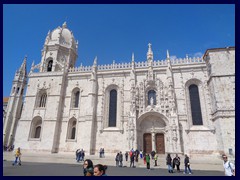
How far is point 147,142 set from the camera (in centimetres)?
2116

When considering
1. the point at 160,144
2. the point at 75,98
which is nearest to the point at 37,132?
the point at 75,98

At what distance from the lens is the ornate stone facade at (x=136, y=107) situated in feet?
62.4

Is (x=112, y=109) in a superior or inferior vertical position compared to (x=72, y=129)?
superior

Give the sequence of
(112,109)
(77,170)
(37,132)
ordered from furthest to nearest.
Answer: (37,132)
(112,109)
(77,170)

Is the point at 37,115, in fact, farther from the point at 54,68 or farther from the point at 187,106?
the point at 187,106

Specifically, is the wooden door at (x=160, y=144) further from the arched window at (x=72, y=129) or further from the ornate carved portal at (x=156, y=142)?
the arched window at (x=72, y=129)

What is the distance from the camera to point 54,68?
27.6 metres

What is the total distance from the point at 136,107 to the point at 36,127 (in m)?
14.9

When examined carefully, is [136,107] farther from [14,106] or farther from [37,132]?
[14,106]

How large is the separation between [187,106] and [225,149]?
6056mm

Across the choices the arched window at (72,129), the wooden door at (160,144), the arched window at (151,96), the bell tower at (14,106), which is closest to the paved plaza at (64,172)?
the wooden door at (160,144)

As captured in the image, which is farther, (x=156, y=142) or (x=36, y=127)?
(x=36, y=127)

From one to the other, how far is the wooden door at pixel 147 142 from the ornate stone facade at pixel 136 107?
12 centimetres

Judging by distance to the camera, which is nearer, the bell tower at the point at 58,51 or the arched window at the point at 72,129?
the arched window at the point at 72,129
